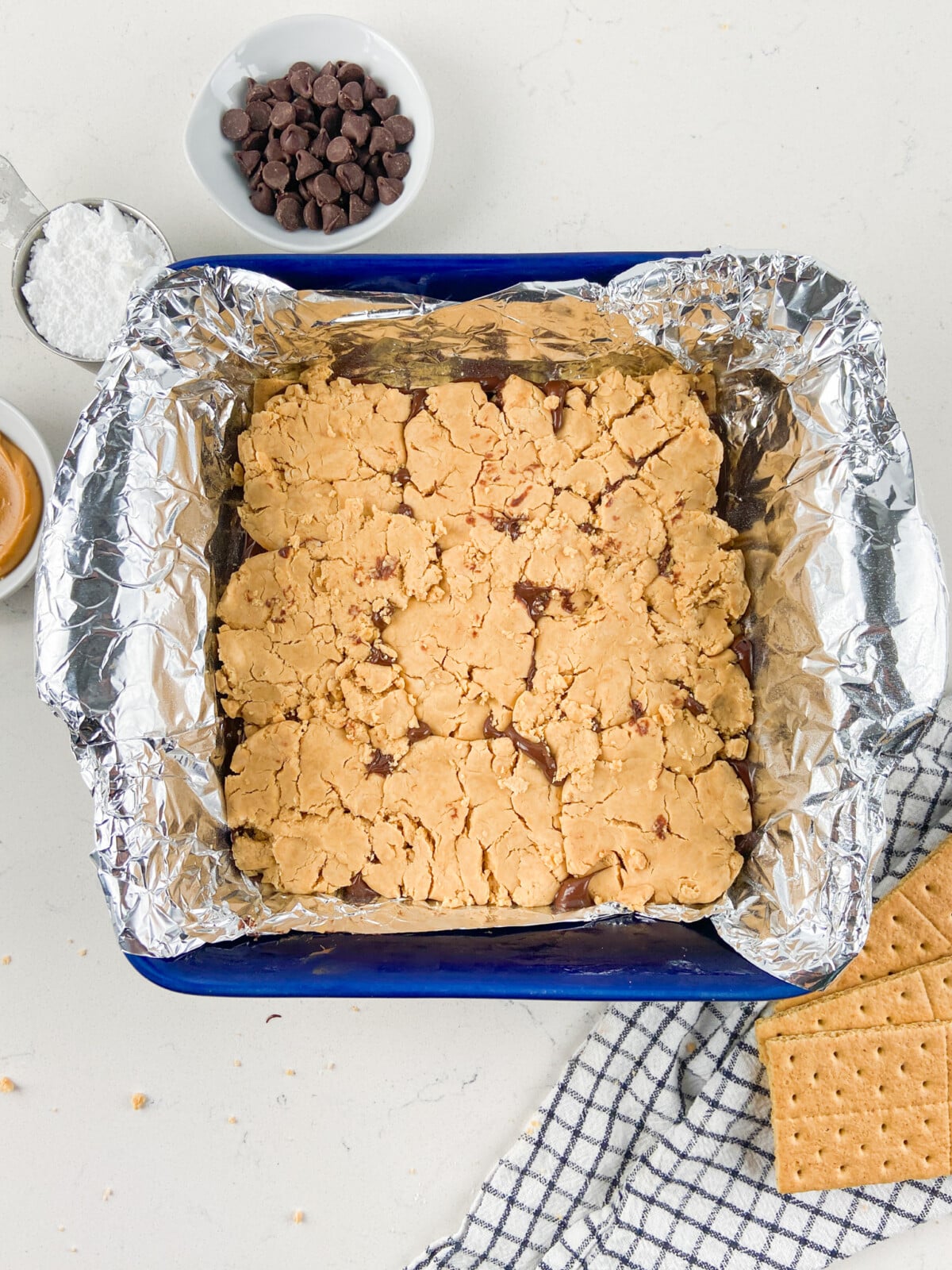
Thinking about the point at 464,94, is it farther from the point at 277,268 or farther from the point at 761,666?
the point at 761,666

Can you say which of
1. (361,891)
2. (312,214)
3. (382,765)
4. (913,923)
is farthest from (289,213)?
(913,923)

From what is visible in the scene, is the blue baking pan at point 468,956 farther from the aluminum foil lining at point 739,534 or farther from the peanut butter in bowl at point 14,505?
the peanut butter in bowl at point 14,505

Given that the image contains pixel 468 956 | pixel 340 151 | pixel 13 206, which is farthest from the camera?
pixel 13 206

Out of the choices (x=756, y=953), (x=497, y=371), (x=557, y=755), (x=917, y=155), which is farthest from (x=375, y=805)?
(x=917, y=155)

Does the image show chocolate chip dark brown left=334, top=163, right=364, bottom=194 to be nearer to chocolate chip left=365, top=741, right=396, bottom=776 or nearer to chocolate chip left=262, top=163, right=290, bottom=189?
chocolate chip left=262, top=163, right=290, bottom=189

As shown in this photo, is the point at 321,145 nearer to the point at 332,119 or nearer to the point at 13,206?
the point at 332,119

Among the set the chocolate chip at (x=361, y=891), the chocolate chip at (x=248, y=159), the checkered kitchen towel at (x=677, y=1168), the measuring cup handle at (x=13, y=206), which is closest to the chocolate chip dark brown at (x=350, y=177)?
the chocolate chip at (x=248, y=159)
